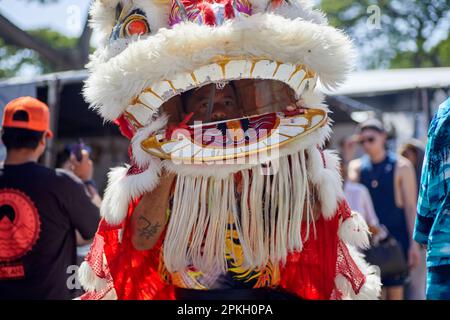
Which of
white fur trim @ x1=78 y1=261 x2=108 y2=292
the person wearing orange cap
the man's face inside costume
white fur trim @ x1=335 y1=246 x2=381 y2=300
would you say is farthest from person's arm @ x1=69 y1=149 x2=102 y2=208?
white fur trim @ x1=335 y1=246 x2=381 y2=300

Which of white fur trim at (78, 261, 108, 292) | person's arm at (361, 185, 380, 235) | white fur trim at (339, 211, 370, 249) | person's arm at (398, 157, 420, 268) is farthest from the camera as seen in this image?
person's arm at (398, 157, 420, 268)

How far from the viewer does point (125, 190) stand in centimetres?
191

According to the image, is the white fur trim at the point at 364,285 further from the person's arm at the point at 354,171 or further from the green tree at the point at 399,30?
the green tree at the point at 399,30

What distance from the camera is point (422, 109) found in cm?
657

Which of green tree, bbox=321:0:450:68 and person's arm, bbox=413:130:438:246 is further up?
green tree, bbox=321:0:450:68

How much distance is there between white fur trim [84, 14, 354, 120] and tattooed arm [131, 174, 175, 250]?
0.29m

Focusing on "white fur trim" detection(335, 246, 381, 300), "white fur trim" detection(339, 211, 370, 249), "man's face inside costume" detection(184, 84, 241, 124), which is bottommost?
"white fur trim" detection(335, 246, 381, 300)

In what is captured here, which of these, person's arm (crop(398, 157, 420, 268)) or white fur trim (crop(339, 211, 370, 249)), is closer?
white fur trim (crop(339, 211, 370, 249))

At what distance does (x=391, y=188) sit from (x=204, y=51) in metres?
3.14

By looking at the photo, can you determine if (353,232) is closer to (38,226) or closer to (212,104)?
(212,104)

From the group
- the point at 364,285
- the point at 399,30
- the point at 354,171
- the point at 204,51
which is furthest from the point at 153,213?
the point at 399,30

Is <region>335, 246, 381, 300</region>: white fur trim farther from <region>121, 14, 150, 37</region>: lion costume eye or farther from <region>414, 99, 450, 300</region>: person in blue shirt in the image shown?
<region>121, 14, 150, 37</region>: lion costume eye

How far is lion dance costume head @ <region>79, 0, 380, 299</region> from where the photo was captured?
1.79m

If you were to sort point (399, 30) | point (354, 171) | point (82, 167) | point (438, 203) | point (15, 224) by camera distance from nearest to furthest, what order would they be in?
1. point (438, 203)
2. point (15, 224)
3. point (82, 167)
4. point (354, 171)
5. point (399, 30)
